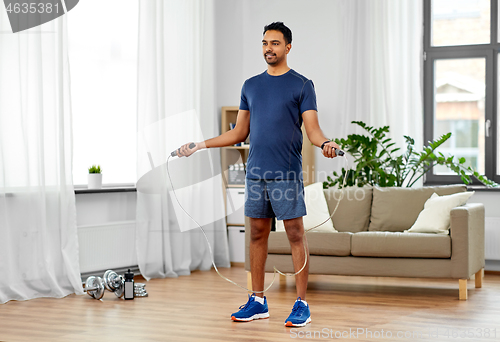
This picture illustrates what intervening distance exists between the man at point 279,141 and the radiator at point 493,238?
2483mm

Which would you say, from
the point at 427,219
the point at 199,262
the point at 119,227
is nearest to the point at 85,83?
the point at 119,227

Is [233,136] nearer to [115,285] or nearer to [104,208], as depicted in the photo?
[115,285]

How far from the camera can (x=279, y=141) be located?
278cm

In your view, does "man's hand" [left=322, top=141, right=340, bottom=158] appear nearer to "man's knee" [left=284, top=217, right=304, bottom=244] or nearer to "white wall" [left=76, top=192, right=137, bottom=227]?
"man's knee" [left=284, top=217, right=304, bottom=244]

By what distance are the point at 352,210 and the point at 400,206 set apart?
0.34 m

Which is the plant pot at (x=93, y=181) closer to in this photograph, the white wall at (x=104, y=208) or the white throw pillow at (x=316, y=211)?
the white wall at (x=104, y=208)

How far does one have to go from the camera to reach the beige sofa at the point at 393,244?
11.8ft

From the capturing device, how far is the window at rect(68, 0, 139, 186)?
465 cm

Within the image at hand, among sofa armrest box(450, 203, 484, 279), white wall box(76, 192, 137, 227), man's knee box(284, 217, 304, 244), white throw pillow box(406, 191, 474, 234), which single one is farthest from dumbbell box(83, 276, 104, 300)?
sofa armrest box(450, 203, 484, 279)

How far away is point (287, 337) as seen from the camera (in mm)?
2625

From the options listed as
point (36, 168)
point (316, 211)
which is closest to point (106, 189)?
point (36, 168)

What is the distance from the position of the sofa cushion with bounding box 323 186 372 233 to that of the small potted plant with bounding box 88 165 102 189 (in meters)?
1.75

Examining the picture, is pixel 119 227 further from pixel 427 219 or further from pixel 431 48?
pixel 431 48

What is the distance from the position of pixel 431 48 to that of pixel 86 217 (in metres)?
3.33
